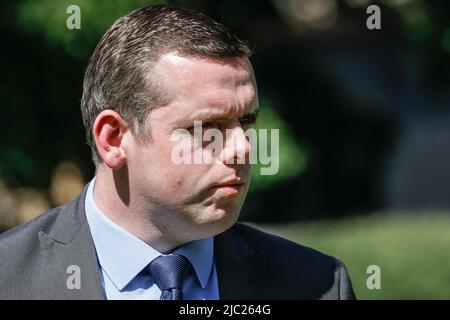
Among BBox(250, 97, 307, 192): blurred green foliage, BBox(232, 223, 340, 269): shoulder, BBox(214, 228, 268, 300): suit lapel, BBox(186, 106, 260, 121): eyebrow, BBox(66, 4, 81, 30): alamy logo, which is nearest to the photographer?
BBox(186, 106, 260, 121): eyebrow

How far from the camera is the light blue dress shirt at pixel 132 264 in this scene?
2.93m

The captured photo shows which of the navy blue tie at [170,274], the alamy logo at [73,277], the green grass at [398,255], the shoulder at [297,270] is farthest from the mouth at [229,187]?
the green grass at [398,255]

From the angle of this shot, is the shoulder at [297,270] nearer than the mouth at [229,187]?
No

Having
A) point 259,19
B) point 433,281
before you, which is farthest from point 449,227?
point 259,19

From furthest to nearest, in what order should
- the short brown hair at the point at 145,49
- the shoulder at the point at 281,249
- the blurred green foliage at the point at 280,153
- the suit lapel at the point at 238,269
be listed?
the blurred green foliage at the point at 280,153, the shoulder at the point at 281,249, the suit lapel at the point at 238,269, the short brown hair at the point at 145,49

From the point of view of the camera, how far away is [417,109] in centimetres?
1486

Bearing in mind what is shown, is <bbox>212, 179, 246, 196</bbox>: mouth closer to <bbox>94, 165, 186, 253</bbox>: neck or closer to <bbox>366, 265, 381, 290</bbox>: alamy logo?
<bbox>94, 165, 186, 253</bbox>: neck

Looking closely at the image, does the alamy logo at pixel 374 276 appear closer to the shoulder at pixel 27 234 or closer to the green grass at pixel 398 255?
the green grass at pixel 398 255

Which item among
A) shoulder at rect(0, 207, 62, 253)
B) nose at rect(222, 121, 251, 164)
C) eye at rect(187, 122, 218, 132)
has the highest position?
eye at rect(187, 122, 218, 132)

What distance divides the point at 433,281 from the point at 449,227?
778 mm

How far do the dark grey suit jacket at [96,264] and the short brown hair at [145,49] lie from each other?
0.42 m

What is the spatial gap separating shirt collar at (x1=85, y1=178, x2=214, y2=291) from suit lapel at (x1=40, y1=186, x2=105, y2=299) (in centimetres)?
4

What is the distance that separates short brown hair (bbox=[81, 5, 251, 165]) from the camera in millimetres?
2893

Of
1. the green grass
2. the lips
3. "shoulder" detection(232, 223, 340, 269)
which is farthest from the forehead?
the green grass
